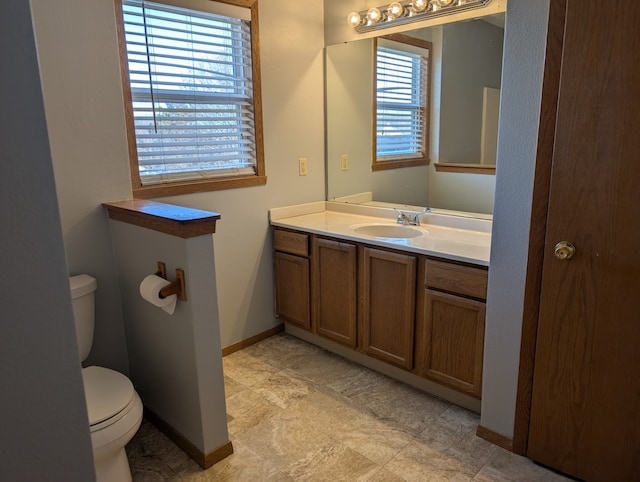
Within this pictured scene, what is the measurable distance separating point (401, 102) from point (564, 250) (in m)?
1.60

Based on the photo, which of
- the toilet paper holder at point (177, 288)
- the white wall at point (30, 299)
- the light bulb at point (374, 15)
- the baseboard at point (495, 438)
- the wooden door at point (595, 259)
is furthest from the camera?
the light bulb at point (374, 15)

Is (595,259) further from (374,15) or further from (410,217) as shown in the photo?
(374,15)

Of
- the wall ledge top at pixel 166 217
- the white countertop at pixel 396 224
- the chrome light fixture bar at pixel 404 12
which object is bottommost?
the white countertop at pixel 396 224

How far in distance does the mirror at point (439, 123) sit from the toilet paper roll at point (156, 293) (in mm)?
1691

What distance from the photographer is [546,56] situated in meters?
1.69

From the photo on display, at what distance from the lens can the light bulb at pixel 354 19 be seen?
2.91 m

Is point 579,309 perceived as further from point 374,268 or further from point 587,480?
point 374,268

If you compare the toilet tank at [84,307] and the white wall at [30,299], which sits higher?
the white wall at [30,299]

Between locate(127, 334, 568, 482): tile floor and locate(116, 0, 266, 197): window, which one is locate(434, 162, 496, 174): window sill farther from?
locate(127, 334, 568, 482): tile floor

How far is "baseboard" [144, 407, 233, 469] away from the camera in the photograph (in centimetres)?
198

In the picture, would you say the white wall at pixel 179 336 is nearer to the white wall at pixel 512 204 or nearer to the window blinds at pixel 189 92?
the window blinds at pixel 189 92

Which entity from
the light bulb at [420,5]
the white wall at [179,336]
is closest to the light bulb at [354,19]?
the light bulb at [420,5]

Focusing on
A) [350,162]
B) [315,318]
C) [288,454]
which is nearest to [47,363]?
[288,454]

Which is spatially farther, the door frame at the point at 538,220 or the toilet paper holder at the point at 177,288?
the toilet paper holder at the point at 177,288
